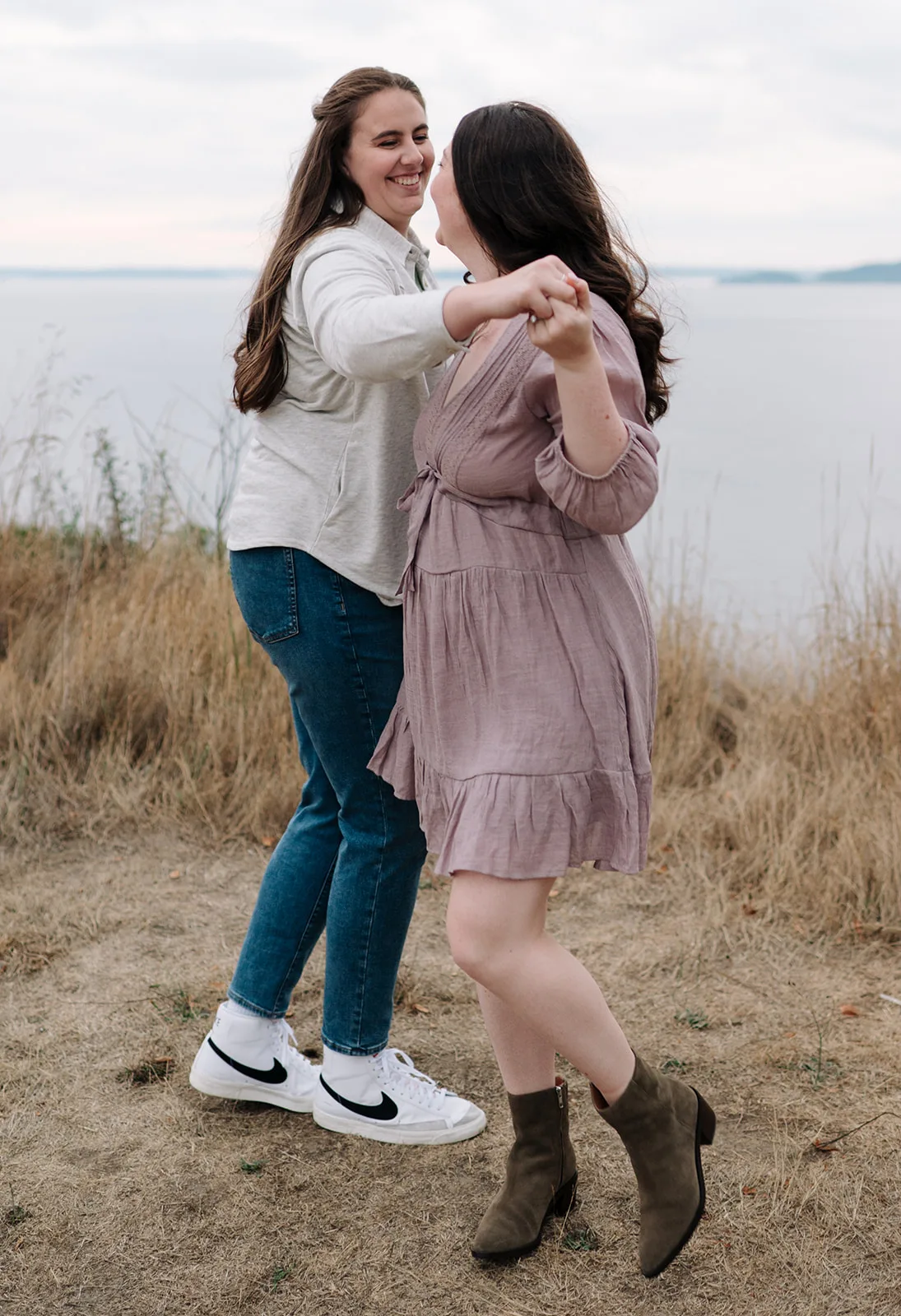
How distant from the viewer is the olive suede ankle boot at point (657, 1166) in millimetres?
1982

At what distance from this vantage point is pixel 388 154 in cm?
211

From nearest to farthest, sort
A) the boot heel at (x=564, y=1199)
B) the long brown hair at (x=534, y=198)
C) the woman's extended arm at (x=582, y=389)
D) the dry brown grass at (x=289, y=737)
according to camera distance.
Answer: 1. the woman's extended arm at (x=582, y=389)
2. the long brown hair at (x=534, y=198)
3. the boot heel at (x=564, y=1199)
4. the dry brown grass at (x=289, y=737)

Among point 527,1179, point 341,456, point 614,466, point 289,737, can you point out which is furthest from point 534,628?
point 289,737

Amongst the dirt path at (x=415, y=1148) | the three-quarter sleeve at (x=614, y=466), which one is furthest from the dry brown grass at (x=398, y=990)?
the three-quarter sleeve at (x=614, y=466)

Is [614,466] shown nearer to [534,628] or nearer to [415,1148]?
[534,628]

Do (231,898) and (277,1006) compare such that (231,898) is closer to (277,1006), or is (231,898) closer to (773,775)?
(277,1006)

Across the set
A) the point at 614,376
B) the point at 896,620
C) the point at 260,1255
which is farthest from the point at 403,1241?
the point at 896,620

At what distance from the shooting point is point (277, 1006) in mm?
2607

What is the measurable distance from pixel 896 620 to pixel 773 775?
85 centimetres

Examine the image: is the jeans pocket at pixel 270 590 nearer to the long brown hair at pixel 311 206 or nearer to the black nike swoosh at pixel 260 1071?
the long brown hair at pixel 311 206

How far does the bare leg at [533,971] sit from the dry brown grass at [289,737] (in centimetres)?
166

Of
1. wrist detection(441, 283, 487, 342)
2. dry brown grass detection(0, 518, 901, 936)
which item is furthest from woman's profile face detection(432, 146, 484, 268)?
dry brown grass detection(0, 518, 901, 936)

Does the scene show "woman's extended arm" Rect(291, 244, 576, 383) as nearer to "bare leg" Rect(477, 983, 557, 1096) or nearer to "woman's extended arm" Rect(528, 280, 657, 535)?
"woman's extended arm" Rect(528, 280, 657, 535)

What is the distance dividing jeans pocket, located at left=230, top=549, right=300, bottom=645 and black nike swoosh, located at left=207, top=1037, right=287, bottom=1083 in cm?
90
